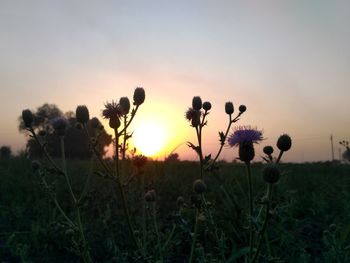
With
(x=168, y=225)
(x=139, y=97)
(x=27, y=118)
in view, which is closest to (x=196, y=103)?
(x=139, y=97)

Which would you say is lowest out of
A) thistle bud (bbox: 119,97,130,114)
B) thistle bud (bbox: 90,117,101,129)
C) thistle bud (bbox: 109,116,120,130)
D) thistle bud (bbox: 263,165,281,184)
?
thistle bud (bbox: 263,165,281,184)

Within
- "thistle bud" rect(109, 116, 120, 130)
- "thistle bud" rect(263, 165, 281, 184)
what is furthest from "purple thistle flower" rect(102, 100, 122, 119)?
"thistle bud" rect(263, 165, 281, 184)

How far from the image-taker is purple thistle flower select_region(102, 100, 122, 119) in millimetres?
2834

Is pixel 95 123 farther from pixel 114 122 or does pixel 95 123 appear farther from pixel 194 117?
pixel 194 117

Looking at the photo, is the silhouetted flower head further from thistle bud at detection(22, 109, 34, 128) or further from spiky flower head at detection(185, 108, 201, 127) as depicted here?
spiky flower head at detection(185, 108, 201, 127)

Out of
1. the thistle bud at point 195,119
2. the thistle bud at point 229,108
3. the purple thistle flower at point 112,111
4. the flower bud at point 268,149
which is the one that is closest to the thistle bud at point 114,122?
the purple thistle flower at point 112,111

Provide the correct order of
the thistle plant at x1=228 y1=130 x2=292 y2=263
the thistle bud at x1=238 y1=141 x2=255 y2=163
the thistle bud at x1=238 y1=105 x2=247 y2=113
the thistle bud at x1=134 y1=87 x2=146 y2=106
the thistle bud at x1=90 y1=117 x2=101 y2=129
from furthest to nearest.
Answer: the thistle bud at x1=238 y1=105 x2=247 y2=113 < the thistle bud at x1=90 y1=117 x2=101 y2=129 < the thistle bud at x1=134 y1=87 x2=146 y2=106 < the thistle bud at x1=238 y1=141 x2=255 y2=163 < the thistle plant at x1=228 y1=130 x2=292 y2=263

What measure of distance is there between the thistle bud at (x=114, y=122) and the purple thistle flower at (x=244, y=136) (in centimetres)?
73

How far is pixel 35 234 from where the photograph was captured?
4531 millimetres

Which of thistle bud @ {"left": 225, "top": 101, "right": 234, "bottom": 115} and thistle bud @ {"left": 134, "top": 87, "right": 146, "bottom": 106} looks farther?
thistle bud @ {"left": 225, "top": 101, "right": 234, "bottom": 115}

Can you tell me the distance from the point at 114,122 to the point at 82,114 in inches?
10.5

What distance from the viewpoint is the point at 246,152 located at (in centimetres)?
248

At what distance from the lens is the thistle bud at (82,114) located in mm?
2865

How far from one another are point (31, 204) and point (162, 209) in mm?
1744
